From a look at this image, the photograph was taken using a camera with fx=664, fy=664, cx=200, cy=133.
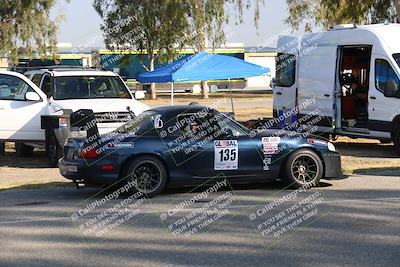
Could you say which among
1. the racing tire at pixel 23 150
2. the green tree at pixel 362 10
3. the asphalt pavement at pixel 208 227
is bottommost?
the racing tire at pixel 23 150

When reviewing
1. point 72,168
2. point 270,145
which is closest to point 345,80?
point 270,145

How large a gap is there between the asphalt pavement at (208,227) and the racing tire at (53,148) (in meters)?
3.00

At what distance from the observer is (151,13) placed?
45.9 m

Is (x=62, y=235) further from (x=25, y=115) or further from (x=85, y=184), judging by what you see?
(x=25, y=115)

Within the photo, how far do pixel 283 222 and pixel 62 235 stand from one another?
105 inches

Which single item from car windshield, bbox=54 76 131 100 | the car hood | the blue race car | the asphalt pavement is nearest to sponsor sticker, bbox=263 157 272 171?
the blue race car

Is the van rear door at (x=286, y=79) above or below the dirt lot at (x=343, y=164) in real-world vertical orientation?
above

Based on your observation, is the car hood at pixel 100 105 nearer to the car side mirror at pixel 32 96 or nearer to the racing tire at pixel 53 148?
the car side mirror at pixel 32 96

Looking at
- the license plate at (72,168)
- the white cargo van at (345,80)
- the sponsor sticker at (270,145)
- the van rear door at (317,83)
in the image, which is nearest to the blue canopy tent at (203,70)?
the white cargo van at (345,80)

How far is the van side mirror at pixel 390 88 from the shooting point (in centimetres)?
1481

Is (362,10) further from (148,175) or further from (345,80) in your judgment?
(148,175)

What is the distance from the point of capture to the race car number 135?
10234 millimetres

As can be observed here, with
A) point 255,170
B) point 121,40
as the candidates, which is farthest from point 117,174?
point 121,40

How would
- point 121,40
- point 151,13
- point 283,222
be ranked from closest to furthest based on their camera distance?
point 283,222 < point 151,13 < point 121,40
